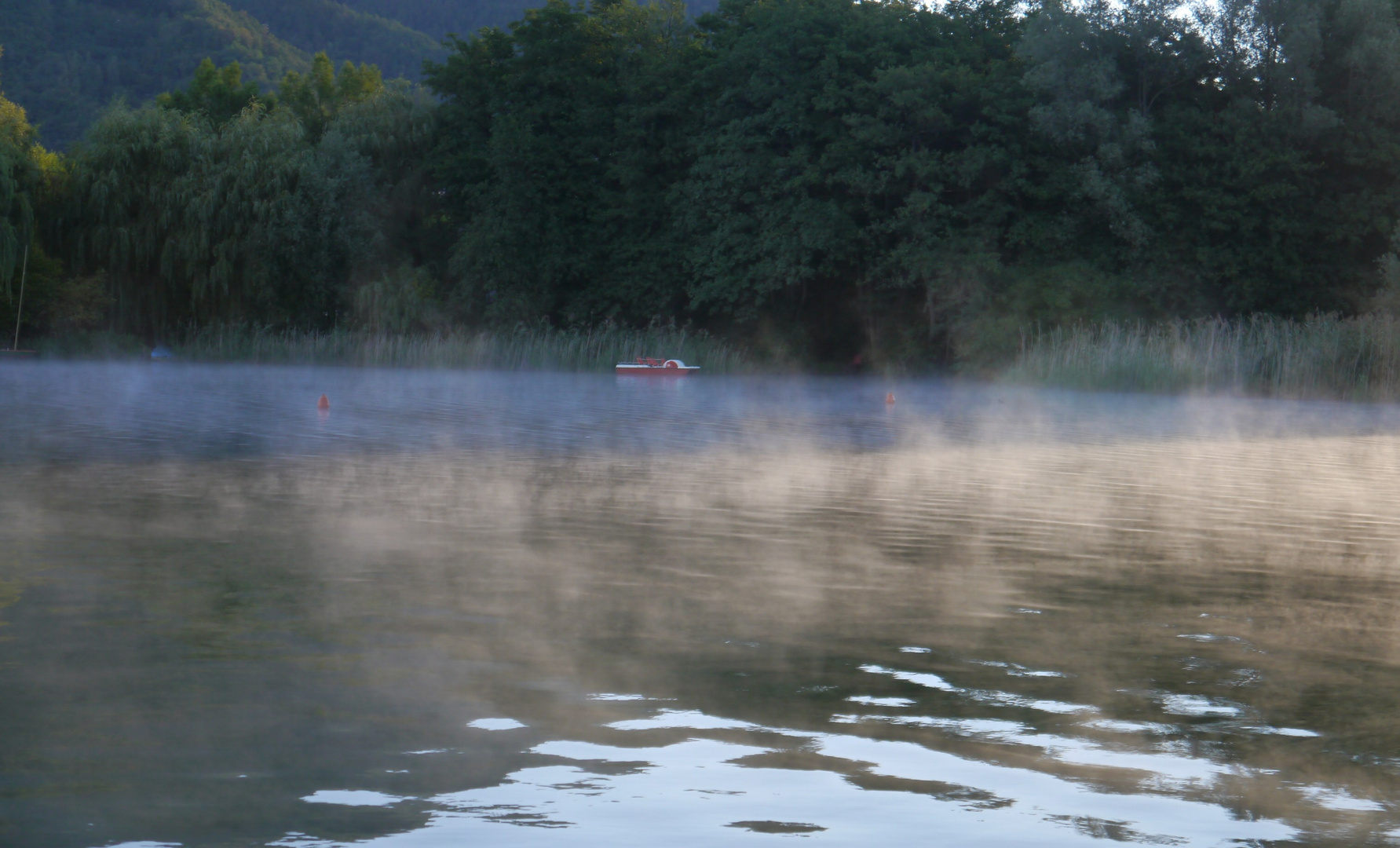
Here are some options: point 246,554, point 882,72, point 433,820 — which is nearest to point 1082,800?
point 433,820

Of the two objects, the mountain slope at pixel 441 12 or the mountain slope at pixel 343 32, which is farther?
the mountain slope at pixel 441 12

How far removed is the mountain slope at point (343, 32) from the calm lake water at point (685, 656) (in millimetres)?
103552

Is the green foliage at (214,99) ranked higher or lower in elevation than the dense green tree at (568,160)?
higher

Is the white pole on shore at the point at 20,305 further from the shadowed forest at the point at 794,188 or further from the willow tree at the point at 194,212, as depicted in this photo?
the willow tree at the point at 194,212

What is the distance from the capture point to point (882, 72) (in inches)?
1558

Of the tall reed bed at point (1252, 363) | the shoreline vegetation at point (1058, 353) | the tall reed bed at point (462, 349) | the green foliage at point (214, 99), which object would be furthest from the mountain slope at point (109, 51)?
the tall reed bed at point (1252, 363)

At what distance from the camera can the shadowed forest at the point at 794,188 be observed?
38.7 meters

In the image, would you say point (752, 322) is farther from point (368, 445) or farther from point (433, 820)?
point (433, 820)

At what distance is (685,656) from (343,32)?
120 meters

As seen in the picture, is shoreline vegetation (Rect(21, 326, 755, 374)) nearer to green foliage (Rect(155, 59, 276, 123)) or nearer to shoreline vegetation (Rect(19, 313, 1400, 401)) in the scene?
shoreline vegetation (Rect(19, 313, 1400, 401))

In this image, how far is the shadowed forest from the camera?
127ft

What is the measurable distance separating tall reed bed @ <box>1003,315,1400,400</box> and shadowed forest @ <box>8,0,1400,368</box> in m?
9.93

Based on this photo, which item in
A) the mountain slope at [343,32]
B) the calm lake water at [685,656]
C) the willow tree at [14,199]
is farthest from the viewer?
the mountain slope at [343,32]

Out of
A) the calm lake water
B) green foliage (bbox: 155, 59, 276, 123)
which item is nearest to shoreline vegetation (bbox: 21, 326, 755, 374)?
green foliage (bbox: 155, 59, 276, 123)
